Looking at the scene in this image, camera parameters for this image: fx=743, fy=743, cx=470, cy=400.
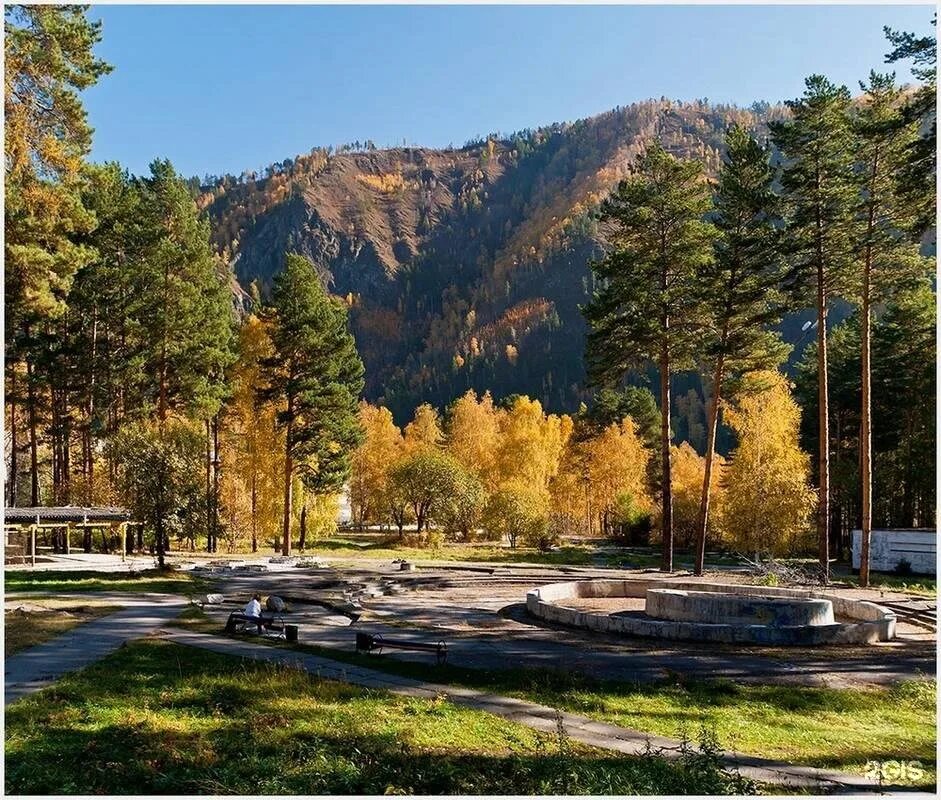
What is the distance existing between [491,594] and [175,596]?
32.5ft

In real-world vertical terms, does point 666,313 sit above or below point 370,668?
above

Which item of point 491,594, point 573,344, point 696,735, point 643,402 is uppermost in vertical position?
point 573,344

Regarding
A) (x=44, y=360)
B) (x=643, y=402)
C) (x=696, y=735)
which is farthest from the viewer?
(x=643, y=402)

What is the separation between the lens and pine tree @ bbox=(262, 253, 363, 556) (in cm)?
3953

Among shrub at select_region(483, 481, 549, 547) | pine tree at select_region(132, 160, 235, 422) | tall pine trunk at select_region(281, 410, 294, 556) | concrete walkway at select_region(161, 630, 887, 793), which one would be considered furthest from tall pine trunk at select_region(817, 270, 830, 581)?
pine tree at select_region(132, 160, 235, 422)

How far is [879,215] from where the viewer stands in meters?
25.0

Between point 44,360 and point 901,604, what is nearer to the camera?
point 901,604

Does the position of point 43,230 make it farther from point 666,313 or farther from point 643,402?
point 643,402

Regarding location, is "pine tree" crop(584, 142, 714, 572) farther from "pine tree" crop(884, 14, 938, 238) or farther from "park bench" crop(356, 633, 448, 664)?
"park bench" crop(356, 633, 448, 664)

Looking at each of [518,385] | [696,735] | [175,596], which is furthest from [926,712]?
[518,385]

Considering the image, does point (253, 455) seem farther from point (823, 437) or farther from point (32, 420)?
point (823, 437)

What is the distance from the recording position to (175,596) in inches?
886

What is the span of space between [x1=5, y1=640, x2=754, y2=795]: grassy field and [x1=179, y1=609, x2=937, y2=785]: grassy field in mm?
1113

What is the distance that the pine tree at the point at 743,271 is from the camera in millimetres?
27328
